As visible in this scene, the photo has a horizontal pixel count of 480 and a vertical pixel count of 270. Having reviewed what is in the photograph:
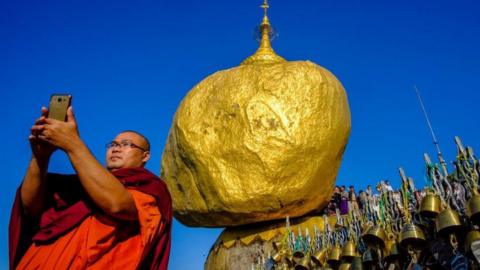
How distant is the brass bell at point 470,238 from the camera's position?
3.10 metres

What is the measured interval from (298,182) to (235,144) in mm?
1047

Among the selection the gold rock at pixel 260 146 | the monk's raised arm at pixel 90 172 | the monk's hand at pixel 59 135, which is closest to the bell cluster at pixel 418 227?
the gold rock at pixel 260 146

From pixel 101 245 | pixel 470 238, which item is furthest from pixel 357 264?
pixel 101 245

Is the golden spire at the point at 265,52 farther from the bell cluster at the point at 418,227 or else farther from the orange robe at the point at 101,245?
the orange robe at the point at 101,245

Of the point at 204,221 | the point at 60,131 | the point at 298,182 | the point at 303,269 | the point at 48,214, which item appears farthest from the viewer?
the point at 204,221

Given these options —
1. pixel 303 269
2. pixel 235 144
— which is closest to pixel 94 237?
pixel 303 269

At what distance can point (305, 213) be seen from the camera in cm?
689

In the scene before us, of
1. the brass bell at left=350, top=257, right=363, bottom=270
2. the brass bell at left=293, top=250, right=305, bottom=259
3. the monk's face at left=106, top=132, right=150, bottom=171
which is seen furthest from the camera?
the brass bell at left=293, top=250, right=305, bottom=259

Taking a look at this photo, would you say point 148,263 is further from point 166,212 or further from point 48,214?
point 48,214

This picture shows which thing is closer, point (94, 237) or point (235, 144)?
point (94, 237)

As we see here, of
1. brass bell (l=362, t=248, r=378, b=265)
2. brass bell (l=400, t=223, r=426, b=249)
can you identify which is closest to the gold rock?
brass bell (l=362, t=248, r=378, b=265)

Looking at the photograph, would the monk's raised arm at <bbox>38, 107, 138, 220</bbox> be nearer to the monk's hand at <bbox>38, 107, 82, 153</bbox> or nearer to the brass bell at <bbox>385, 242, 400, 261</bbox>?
the monk's hand at <bbox>38, 107, 82, 153</bbox>

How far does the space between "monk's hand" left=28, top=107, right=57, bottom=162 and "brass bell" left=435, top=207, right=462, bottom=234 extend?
273 cm

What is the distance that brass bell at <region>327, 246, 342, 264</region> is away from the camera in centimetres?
488
